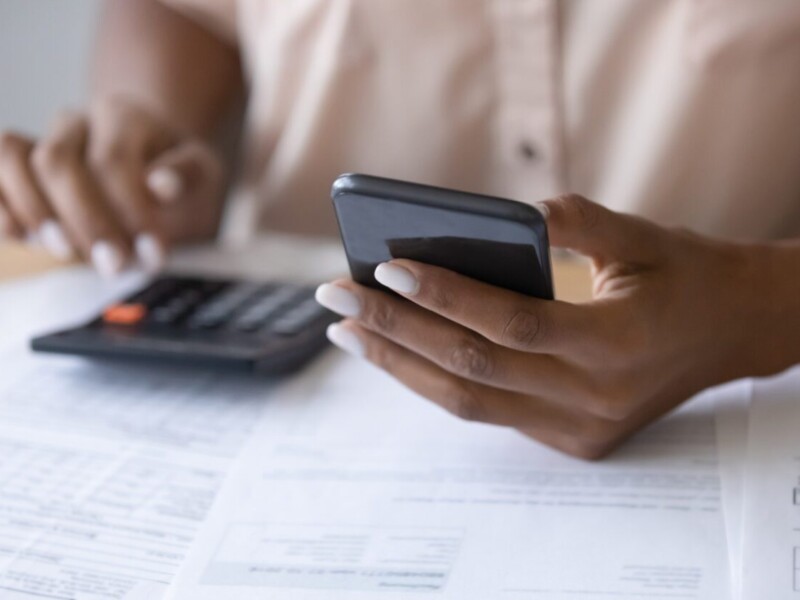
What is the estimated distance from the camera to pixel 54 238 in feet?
2.21

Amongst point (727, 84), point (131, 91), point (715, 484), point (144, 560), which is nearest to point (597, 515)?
point (715, 484)

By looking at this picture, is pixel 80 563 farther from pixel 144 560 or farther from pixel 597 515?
pixel 597 515

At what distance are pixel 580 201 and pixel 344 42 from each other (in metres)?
0.36

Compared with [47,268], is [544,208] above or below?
above

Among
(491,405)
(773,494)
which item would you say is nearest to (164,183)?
(491,405)

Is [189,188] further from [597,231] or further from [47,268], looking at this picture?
[597,231]

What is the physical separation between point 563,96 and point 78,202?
0.34 meters

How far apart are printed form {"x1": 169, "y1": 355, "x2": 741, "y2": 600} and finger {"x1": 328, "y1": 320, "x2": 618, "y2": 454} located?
0.06 ft

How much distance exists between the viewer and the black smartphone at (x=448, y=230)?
13.3 inches

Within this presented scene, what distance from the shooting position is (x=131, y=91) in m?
0.82

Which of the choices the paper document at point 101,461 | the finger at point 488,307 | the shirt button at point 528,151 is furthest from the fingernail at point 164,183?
the finger at point 488,307

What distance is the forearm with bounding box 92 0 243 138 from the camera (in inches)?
31.6

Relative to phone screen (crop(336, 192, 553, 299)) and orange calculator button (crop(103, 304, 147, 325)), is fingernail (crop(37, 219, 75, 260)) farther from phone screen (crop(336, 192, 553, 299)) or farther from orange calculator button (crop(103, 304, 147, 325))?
phone screen (crop(336, 192, 553, 299))

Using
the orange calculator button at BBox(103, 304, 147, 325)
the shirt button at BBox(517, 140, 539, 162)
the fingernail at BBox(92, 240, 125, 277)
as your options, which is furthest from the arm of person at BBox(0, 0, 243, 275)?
the shirt button at BBox(517, 140, 539, 162)
